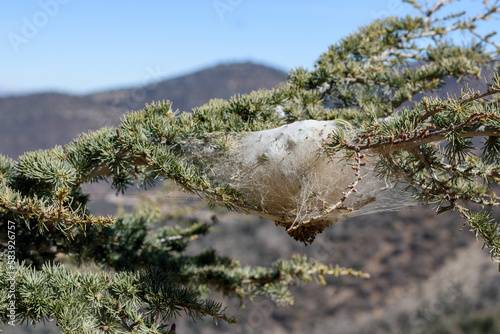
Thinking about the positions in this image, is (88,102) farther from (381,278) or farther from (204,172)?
(204,172)

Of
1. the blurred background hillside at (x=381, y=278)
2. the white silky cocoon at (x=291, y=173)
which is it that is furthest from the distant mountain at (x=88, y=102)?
the white silky cocoon at (x=291, y=173)

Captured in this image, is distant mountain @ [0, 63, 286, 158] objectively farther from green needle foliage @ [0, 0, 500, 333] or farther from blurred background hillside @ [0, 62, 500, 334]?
green needle foliage @ [0, 0, 500, 333]

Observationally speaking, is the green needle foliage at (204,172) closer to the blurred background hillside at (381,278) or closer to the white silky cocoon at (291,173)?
the white silky cocoon at (291,173)

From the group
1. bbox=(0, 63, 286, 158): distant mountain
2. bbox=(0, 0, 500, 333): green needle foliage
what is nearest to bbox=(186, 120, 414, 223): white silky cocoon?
bbox=(0, 0, 500, 333): green needle foliage

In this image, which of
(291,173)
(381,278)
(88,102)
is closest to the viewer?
(291,173)

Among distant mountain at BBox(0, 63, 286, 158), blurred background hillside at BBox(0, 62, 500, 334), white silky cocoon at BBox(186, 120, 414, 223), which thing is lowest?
blurred background hillside at BBox(0, 62, 500, 334)

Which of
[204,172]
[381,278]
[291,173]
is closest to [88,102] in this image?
[381,278]
